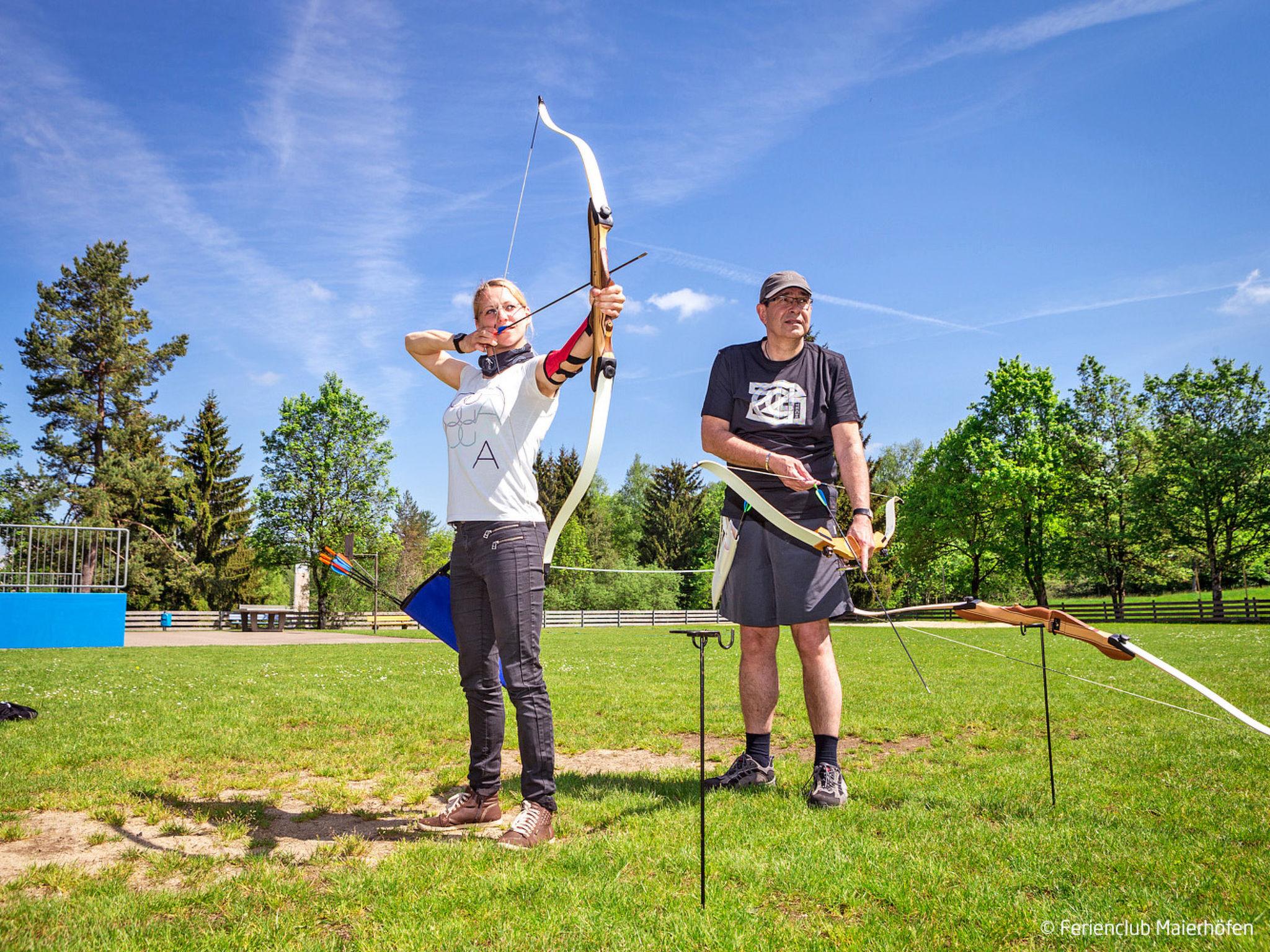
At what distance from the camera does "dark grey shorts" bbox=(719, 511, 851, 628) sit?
4.02 m

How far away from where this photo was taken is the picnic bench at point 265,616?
114 ft

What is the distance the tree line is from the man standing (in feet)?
112

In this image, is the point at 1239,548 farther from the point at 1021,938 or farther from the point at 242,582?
the point at 242,582

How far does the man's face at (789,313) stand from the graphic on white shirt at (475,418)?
1.52 meters

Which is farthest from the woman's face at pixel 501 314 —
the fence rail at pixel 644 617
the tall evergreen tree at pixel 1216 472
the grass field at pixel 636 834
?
the tall evergreen tree at pixel 1216 472

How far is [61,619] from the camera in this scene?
19.8 metres

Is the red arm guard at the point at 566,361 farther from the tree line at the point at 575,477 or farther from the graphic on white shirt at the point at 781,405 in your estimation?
the tree line at the point at 575,477

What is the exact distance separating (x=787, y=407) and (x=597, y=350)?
1275 mm

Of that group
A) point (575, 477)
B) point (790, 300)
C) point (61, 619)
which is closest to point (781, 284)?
point (790, 300)

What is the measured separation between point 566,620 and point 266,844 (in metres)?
37.3

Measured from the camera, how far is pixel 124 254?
133ft

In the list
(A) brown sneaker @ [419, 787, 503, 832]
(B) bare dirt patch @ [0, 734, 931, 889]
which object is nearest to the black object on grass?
(B) bare dirt patch @ [0, 734, 931, 889]

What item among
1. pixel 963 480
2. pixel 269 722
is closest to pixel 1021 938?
pixel 269 722

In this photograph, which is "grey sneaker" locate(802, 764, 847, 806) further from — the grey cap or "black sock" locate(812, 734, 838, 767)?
the grey cap
